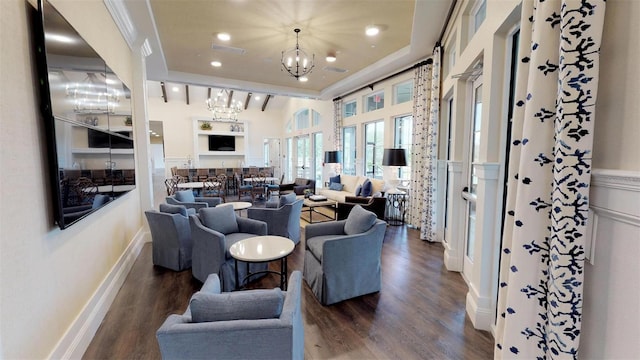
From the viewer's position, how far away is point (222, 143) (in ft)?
39.5

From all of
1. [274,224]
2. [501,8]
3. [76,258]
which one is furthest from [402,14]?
[76,258]

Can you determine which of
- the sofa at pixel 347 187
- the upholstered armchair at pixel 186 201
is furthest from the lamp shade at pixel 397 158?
the upholstered armchair at pixel 186 201

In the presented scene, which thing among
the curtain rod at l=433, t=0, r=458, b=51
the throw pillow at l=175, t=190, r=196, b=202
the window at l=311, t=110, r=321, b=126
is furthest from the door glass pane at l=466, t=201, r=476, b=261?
the window at l=311, t=110, r=321, b=126

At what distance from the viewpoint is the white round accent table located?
2426 millimetres

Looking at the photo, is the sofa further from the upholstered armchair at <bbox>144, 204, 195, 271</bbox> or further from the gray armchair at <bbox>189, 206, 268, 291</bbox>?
the upholstered armchair at <bbox>144, 204, 195, 271</bbox>

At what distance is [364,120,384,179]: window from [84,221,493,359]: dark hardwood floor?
3.55m

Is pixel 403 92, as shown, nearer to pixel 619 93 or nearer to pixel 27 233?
pixel 619 93

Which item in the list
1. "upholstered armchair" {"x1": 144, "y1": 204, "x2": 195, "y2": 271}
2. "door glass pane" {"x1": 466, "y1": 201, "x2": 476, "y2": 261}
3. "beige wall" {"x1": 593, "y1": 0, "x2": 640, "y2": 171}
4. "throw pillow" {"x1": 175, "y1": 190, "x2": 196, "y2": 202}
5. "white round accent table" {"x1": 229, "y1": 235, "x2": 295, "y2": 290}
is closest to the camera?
"beige wall" {"x1": 593, "y1": 0, "x2": 640, "y2": 171}

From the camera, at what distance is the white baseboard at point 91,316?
1838 millimetres

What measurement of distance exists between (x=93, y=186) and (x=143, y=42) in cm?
292

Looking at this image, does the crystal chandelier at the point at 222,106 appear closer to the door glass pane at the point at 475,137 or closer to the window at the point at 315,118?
the window at the point at 315,118

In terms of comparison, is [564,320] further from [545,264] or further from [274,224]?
[274,224]

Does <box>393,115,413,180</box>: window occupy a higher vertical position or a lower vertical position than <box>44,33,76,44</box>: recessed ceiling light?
lower

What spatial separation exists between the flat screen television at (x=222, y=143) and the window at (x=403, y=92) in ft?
27.7
